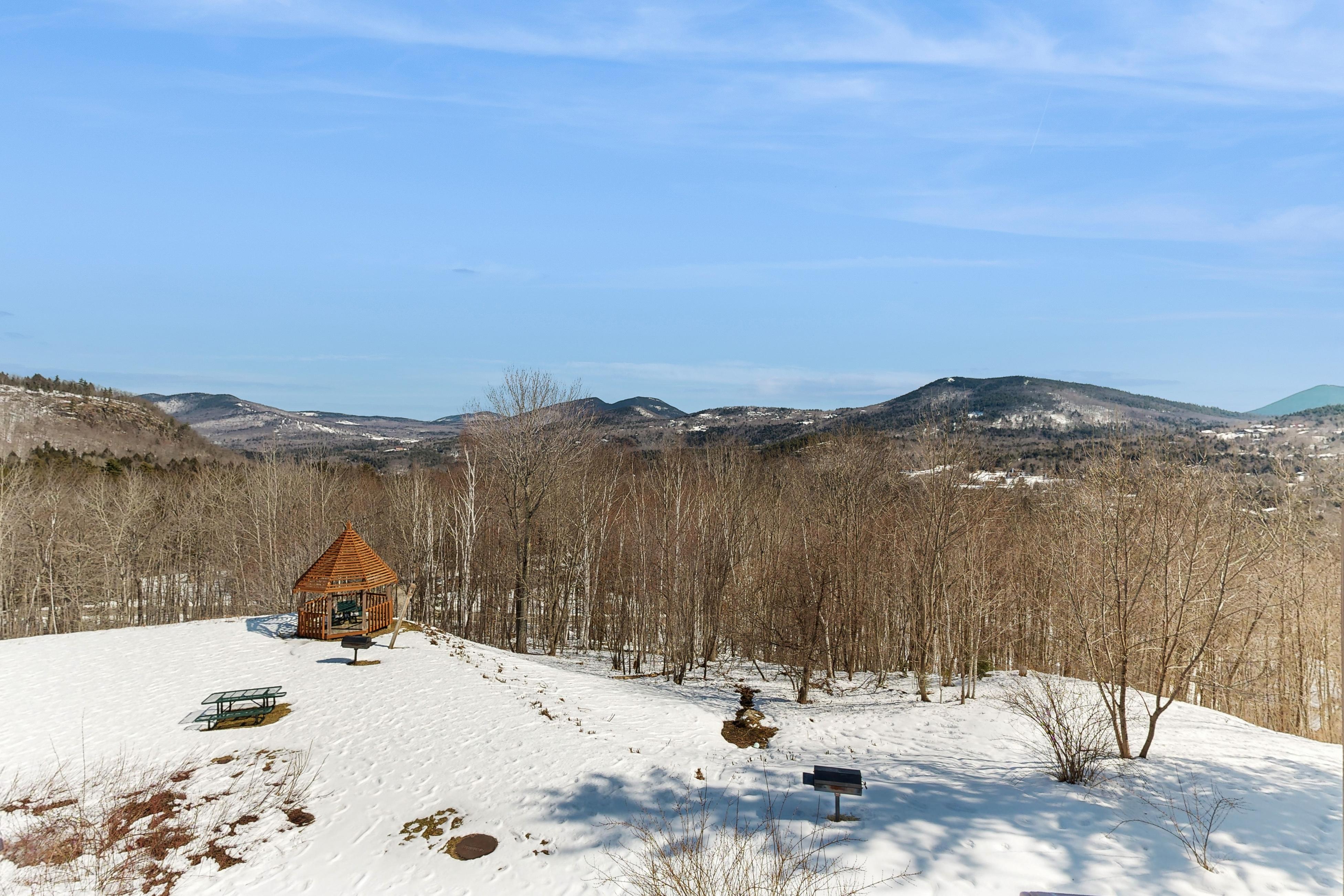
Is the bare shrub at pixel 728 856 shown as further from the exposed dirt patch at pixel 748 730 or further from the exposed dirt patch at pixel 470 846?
the exposed dirt patch at pixel 748 730

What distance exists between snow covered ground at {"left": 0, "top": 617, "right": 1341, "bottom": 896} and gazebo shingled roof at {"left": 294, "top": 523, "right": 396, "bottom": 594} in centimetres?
189

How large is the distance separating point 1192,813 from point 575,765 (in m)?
10.2

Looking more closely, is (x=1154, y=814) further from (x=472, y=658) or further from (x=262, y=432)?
(x=262, y=432)

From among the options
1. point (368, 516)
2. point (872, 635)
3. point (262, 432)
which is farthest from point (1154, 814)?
point (262, 432)

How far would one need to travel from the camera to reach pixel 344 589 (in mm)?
20844

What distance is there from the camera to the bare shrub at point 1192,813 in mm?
7758

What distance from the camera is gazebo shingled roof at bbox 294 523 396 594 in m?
20.7

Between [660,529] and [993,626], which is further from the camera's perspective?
[660,529]

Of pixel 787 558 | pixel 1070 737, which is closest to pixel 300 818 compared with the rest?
pixel 1070 737

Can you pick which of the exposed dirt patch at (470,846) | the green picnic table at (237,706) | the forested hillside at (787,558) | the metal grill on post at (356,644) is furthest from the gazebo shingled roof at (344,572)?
the exposed dirt patch at (470,846)

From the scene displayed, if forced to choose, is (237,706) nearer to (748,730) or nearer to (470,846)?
(470,846)

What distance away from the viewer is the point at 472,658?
20500 millimetres

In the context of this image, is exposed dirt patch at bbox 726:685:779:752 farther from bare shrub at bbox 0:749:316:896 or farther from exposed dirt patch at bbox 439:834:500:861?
bare shrub at bbox 0:749:316:896

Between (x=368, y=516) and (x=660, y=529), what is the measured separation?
78.1 feet
